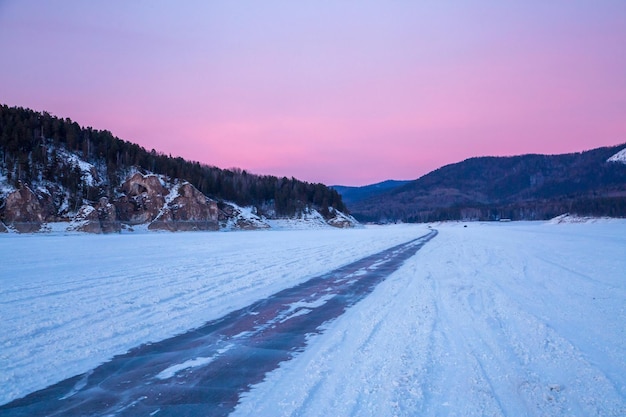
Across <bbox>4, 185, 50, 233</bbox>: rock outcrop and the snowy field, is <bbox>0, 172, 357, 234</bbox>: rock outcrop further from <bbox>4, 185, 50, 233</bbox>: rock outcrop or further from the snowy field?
the snowy field

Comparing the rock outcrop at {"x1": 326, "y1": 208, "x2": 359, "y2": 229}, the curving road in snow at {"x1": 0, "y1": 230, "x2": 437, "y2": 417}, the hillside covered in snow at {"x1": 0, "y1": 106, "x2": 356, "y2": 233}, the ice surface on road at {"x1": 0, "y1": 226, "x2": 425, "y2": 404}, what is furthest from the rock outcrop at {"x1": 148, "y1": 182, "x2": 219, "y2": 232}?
the curving road in snow at {"x1": 0, "y1": 230, "x2": 437, "y2": 417}

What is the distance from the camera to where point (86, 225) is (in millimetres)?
59875

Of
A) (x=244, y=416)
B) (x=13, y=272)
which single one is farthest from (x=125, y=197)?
(x=244, y=416)

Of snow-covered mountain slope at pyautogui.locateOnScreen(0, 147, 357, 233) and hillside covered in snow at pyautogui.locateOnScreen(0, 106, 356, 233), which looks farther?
hillside covered in snow at pyautogui.locateOnScreen(0, 106, 356, 233)

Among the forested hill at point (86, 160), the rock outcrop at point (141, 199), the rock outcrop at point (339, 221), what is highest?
the forested hill at point (86, 160)

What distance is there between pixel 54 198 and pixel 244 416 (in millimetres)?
71777

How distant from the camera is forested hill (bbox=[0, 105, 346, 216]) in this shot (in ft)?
223

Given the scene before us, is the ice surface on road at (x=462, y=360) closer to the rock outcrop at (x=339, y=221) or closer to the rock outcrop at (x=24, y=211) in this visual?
the rock outcrop at (x=24, y=211)

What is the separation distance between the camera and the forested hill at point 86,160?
67938mm

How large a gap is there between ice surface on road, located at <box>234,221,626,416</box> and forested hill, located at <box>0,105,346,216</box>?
69.6 meters

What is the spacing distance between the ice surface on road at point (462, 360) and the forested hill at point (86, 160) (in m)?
69.6

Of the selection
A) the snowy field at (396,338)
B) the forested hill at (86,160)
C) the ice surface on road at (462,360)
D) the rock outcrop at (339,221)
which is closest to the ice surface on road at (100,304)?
the snowy field at (396,338)

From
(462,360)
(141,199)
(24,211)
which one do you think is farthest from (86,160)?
(462,360)

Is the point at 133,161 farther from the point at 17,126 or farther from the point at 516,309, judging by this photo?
the point at 516,309
